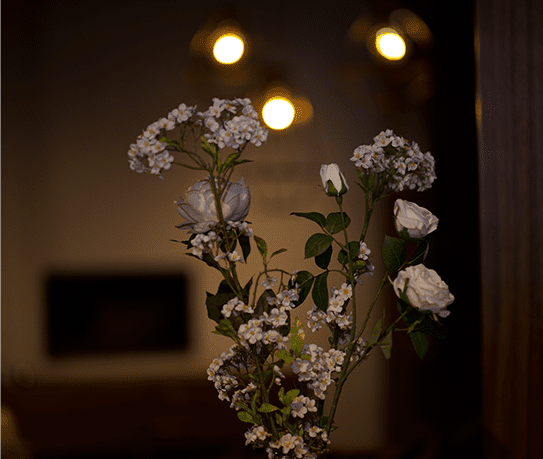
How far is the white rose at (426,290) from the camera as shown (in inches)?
17.0

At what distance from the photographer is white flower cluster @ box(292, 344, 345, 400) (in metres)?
0.47

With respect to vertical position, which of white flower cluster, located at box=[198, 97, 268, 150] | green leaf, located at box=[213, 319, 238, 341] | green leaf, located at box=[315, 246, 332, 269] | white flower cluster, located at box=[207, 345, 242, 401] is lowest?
white flower cluster, located at box=[207, 345, 242, 401]

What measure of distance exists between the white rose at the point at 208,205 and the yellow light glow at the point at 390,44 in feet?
2.59

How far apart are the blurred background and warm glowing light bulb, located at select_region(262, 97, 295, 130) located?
0.02m

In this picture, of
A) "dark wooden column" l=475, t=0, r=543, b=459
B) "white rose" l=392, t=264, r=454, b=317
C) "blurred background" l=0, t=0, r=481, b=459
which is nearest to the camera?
"white rose" l=392, t=264, r=454, b=317

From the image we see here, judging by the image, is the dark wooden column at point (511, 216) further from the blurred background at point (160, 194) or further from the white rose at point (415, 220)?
the white rose at point (415, 220)

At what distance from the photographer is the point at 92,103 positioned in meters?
1.11

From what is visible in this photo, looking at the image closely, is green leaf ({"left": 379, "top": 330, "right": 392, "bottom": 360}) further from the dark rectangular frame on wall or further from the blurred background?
the dark rectangular frame on wall

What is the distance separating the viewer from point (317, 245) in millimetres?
522

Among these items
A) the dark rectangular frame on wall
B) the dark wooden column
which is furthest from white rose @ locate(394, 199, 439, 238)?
the dark rectangular frame on wall

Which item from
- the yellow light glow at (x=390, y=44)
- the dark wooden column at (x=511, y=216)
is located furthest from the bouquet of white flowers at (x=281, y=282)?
the yellow light glow at (x=390, y=44)

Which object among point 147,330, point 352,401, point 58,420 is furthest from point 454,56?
point 58,420

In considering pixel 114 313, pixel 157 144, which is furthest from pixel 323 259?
pixel 114 313

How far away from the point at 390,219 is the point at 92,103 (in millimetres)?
837
